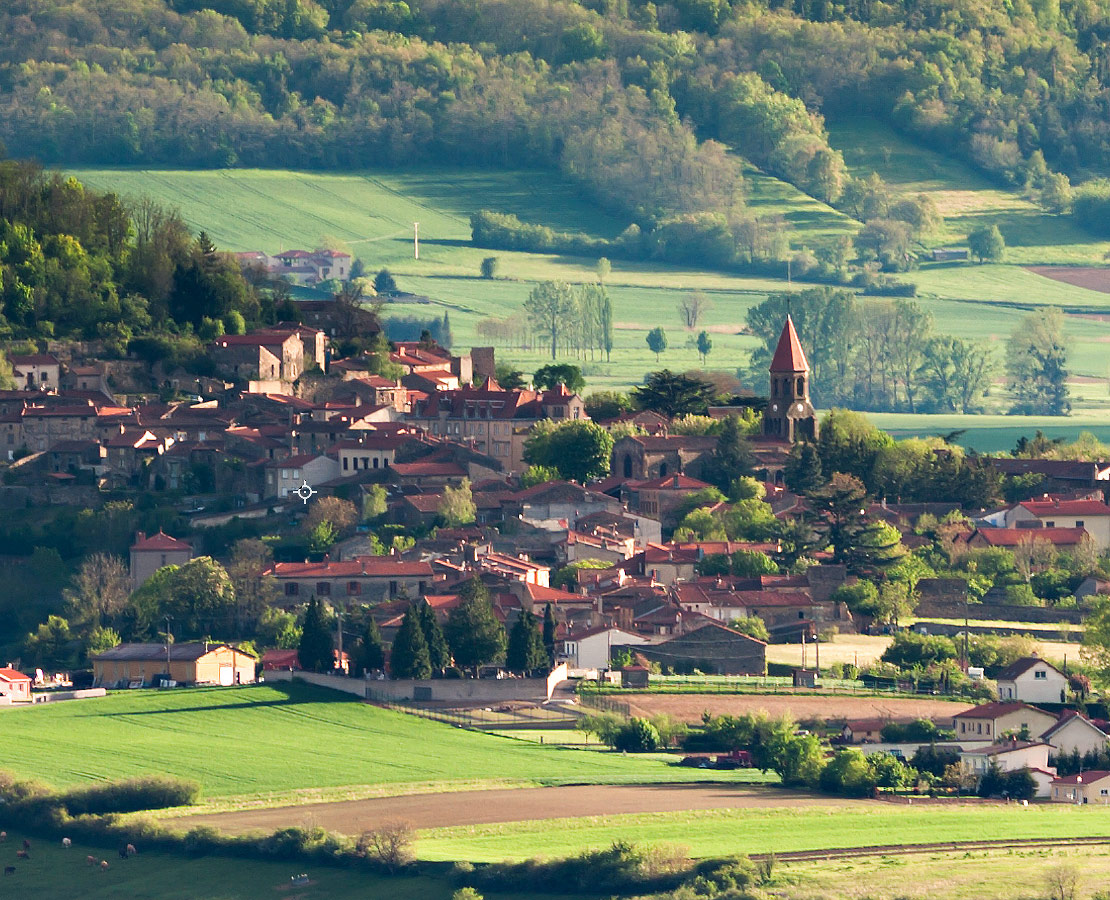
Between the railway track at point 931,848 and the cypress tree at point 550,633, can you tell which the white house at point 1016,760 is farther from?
the cypress tree at point 550,633

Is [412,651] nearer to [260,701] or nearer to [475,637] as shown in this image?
[475,637]

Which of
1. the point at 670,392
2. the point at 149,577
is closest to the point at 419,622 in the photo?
the point at 149,577

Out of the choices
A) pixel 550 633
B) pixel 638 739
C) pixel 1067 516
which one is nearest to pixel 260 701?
pixel 550 633

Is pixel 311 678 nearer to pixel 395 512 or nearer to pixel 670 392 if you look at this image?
pixel 395 512

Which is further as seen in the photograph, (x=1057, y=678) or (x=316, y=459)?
(x=316, y=459)

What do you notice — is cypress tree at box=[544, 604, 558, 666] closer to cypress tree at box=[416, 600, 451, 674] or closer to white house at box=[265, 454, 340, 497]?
cypress tree at box=[416, 600, 451, 674]

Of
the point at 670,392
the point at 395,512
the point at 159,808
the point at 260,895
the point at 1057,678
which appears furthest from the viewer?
the point at 670,392
